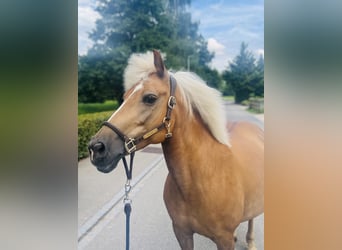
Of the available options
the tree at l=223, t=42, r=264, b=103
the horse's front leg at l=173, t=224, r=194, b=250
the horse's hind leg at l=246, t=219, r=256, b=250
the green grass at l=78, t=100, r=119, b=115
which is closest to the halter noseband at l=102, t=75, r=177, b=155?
the green grass at l=78, t=100, r=119, b=115

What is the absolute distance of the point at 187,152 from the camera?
122 cm

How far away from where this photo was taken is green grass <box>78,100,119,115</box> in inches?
49.1

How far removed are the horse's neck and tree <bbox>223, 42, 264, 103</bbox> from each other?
0.24 metres

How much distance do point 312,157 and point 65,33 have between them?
132 centimetres

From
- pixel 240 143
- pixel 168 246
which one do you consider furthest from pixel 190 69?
pixel 168 246

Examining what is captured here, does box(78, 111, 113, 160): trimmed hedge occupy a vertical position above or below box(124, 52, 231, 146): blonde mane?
below

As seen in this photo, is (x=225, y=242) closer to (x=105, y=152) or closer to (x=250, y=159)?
(x=250, y=159)

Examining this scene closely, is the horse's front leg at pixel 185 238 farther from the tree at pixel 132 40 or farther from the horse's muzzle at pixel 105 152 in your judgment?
the tree at pixel 132 40

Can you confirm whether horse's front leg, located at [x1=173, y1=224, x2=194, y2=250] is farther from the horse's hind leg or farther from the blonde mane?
the blonde mane

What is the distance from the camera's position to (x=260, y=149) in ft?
4.20

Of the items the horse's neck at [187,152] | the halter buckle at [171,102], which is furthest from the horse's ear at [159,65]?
the horse's neck at [187,152]

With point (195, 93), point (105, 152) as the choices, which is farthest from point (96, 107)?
point (195, 93)

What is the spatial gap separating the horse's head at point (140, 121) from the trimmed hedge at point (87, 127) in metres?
0.09

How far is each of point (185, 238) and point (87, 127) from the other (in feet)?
2.31
